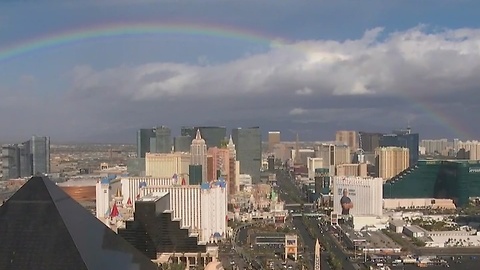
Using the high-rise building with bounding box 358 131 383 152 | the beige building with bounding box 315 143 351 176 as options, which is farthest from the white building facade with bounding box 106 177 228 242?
the high-rise building with bounding box 358 131 383 152

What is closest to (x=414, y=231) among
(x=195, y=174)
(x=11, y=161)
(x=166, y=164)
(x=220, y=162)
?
(x=195, y=174)

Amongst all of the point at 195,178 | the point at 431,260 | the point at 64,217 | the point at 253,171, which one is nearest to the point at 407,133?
the point at 253,171

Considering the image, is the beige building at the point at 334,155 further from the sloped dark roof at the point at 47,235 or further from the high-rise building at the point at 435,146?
the sloped dark roof at the point at 47,235

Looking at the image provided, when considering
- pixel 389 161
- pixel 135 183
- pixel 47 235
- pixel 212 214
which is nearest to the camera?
pixel 47 235

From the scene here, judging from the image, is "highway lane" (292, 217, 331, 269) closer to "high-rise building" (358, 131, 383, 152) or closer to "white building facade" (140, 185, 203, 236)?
"white building facade" (140, 185, 203, 236)

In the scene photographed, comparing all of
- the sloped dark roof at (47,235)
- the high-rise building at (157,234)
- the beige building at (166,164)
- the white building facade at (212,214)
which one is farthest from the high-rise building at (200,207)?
the sloped dark roof at (47,235)

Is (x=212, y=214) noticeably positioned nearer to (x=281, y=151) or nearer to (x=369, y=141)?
(x=369, y=141)

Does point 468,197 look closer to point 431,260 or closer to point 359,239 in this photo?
point 359,239
